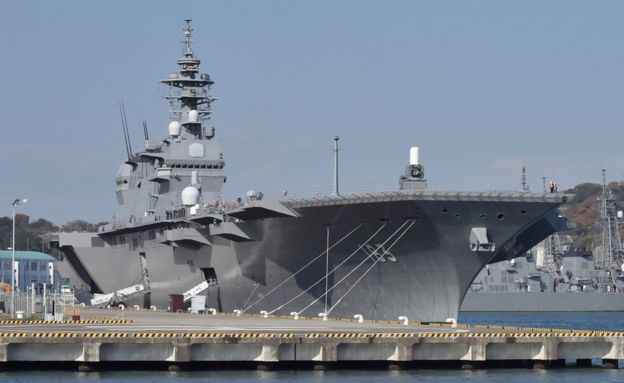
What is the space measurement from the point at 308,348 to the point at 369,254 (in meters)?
11.4

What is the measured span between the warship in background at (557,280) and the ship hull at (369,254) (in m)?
57.3

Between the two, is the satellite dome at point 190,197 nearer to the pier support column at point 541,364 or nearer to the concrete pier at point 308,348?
the concrete pier at point 308,348

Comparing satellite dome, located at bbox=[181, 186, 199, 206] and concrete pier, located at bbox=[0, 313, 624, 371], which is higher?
satellite dome, located at bbox=[181, 186, 199, 206]

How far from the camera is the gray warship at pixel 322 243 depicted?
3691 centimetres

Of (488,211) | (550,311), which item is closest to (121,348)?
(488,211)

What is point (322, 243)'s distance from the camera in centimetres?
4028

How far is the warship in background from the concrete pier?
235ft

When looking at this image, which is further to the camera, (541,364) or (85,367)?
(541,364)

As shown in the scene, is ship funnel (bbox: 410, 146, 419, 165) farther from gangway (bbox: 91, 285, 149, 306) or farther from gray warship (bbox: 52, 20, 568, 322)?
gangway (bbox: 91, 285, 149, 306)

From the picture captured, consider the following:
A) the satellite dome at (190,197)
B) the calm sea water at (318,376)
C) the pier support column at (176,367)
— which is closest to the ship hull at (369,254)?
the satellite dome at (190,197)

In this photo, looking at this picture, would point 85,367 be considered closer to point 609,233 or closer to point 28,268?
point 609,233

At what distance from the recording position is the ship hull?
121 feet

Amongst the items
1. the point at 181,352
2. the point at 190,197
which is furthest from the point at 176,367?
the point at 190,197

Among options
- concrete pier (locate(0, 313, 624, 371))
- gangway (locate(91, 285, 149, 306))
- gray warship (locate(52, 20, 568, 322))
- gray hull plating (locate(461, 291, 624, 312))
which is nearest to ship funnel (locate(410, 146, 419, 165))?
gray warship (locate(52, 20, 568, 322))
